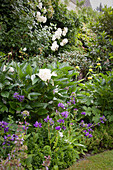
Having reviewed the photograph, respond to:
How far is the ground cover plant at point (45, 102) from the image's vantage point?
1.81 m

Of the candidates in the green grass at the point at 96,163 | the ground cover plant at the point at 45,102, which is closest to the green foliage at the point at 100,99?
the ground cover plant at the point at 45,102

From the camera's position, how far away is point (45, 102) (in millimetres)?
2623

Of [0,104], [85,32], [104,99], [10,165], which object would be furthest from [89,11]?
[10,165]

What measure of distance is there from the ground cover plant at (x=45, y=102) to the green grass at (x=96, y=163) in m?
0.10

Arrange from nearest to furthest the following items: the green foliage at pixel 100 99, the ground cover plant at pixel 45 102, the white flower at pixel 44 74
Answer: the ground cover plant at pixel 45 102 → the white flower at pixel 44 74 → the green foliage at pixel 100 99

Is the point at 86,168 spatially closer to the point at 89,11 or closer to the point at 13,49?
the point at 13,49

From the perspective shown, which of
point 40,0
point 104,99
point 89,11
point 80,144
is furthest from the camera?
point 89,11

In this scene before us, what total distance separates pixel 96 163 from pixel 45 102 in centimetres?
113

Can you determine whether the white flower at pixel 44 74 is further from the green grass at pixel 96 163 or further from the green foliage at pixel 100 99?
the green grass at pixel 96 163

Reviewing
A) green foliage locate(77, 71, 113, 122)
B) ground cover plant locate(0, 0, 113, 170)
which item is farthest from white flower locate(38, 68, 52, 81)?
green foliage locate(77, 71, 113, 122)

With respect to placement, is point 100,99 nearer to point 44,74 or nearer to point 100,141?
point 100,141

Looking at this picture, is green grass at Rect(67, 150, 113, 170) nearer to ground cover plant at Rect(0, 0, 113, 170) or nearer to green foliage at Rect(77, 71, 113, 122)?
ground cover plant at Rect(0, 0, 113, 170)

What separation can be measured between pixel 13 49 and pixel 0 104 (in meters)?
2.79

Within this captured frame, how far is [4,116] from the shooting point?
2344 mm
